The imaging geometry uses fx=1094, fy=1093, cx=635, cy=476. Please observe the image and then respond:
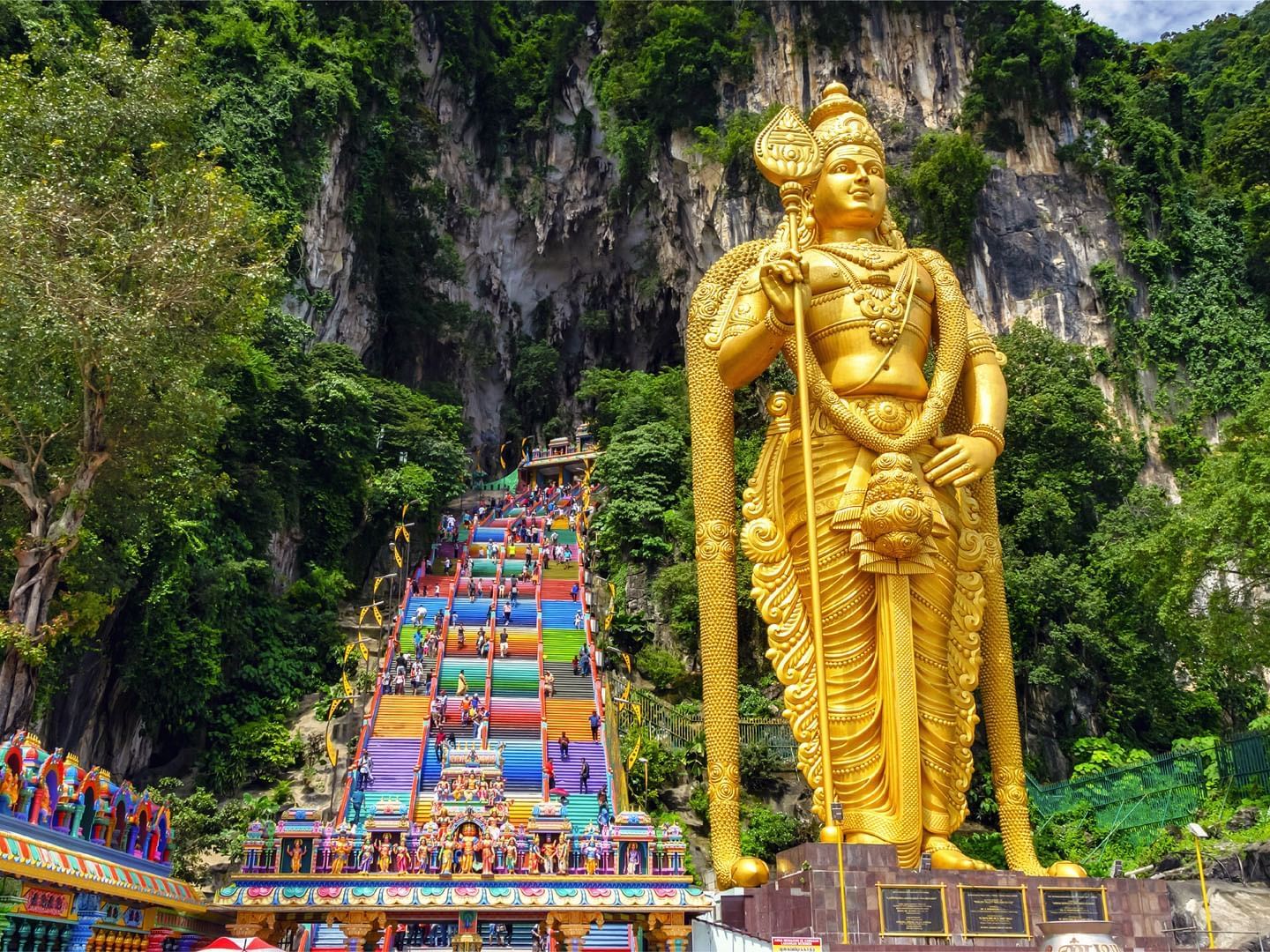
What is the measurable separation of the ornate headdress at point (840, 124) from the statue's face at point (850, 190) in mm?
62

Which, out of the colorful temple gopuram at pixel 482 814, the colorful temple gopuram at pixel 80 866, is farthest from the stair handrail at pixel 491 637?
the colorful temple gopuram at pixel 80 866

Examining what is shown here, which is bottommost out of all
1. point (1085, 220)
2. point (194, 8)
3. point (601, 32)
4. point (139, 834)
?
point (139, 834)

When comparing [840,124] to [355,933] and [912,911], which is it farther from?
[355,933]

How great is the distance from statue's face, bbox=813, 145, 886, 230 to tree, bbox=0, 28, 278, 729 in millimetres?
5311

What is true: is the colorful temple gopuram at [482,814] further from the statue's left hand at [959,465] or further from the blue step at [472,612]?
the statue's left hand at [959,465]

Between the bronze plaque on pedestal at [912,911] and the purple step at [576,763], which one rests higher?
the purple step at [576,763]

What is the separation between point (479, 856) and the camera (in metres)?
8.27

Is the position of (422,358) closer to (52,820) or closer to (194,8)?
(194,8)

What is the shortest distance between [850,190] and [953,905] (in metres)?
5.45

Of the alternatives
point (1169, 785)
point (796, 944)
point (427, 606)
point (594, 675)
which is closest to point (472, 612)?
point (427, 606)

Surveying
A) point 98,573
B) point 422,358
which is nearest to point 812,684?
point 98,573

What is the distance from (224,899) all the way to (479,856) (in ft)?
5.95

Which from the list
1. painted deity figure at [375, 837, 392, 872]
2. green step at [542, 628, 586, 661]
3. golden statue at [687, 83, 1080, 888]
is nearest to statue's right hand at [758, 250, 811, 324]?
golden statue at [687, 83, 1080, 888]

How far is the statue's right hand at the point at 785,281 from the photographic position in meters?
8.06
